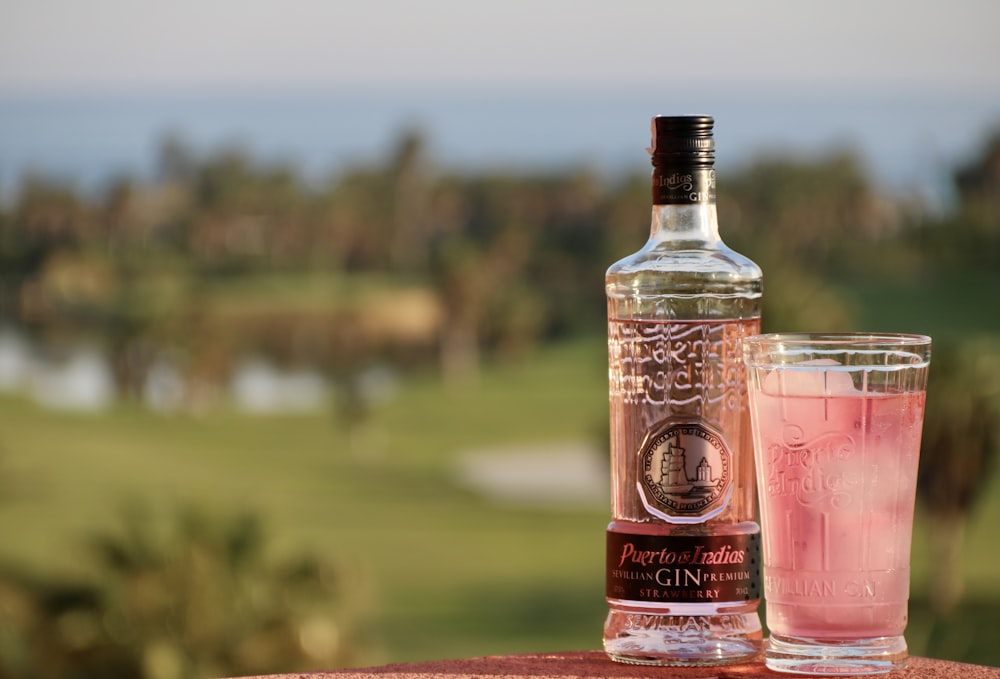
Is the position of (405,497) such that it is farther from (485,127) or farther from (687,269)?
(687,269)

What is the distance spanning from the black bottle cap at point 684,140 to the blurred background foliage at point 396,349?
89.3 feet

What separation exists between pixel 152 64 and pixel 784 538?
35346mm

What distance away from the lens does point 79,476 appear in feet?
103

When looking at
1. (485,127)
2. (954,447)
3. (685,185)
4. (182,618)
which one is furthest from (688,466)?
(485,127)

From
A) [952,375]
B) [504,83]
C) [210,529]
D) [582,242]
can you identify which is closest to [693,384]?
[210,529]

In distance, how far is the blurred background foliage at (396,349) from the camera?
30.4 m

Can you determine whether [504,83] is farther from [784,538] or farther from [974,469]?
[784,538]

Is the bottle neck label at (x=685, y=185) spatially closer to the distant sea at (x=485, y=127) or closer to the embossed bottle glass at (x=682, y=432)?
the embossed bottle glass at (x=682, y=432)

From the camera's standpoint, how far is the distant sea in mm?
31141

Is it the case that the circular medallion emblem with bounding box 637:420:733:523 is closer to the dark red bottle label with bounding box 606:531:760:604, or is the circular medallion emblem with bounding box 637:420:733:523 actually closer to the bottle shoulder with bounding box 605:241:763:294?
the dark red bottle label with bounding box 606:531:760:604

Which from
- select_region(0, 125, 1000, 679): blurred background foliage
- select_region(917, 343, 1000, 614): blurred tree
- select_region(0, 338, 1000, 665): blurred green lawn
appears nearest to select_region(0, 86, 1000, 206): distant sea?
select_region(0, 125, 1000, 679): blurred background foliage

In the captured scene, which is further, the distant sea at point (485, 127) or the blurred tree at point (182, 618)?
the distant sea at point (485, 127)

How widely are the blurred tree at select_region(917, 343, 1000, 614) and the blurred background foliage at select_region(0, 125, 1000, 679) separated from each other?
0.71ft

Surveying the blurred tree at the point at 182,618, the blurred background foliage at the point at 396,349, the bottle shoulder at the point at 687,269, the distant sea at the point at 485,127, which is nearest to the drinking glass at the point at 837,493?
the bottle shoulder at the point at 687,269
